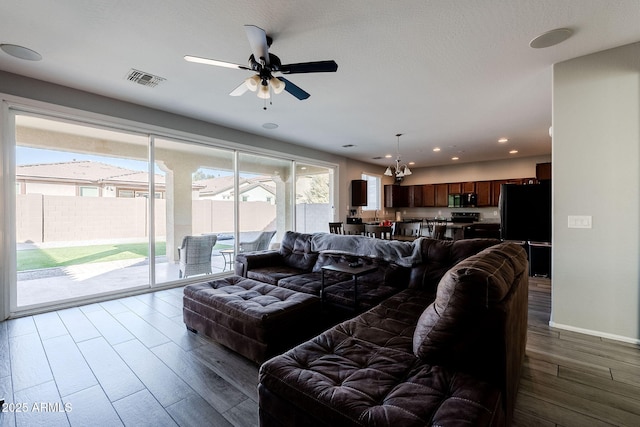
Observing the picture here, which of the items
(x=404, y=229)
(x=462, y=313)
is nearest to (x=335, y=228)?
(x=404, y=229)

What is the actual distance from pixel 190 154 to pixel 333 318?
3903 mm

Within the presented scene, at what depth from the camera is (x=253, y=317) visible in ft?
7.37

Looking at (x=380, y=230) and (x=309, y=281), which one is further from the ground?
(x=380, y=230)

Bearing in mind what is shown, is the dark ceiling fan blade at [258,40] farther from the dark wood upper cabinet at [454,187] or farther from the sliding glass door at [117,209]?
the dark wood upper cabinet at [454,187]

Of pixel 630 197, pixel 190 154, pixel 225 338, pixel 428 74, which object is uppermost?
pixel 428 74

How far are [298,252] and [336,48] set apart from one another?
9.01ft

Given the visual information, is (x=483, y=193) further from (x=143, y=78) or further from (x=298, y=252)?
(x=143, y=78)

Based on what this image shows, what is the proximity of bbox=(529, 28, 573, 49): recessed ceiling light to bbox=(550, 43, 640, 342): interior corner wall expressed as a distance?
57cm

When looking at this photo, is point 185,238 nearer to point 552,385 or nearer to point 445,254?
point 445,254

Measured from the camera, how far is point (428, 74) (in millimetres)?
3250

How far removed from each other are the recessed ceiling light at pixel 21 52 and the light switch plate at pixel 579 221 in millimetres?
5721

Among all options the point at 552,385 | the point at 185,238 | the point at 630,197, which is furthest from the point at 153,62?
the point at 630,197

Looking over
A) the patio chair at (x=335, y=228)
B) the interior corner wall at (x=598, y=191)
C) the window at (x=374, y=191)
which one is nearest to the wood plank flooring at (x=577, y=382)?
the interior corner wall at (x=598, y=191)

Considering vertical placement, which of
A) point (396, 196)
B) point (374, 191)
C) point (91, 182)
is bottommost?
point (91, 182)
